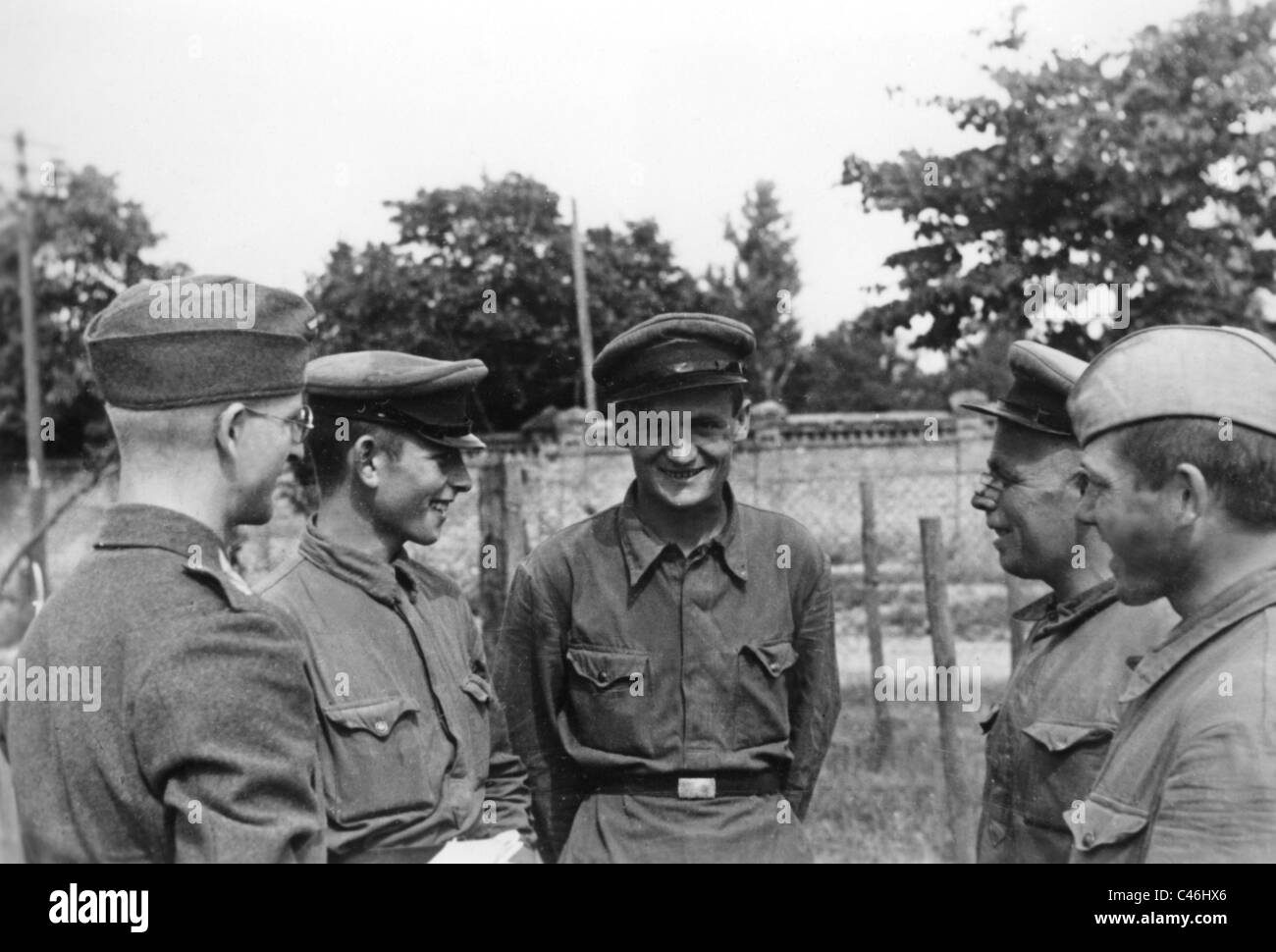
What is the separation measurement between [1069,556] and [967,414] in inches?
345

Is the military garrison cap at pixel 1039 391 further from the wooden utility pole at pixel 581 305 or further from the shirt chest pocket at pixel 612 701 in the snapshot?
the wooden utility pole at pixel 581 305

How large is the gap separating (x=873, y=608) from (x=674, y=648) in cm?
315

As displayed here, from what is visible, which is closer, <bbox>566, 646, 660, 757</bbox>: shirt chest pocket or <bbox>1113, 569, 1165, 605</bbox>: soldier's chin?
<bbox>1113, 569, 1165, 605</bbox>: soldier's chin

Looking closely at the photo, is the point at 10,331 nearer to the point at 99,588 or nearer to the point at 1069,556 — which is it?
the point at 99,588

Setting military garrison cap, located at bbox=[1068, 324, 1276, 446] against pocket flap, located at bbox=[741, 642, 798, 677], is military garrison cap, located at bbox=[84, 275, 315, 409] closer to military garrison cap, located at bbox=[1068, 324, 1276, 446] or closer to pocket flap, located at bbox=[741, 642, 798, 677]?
military garrison cap, located at bbox=[1068, 324, 1276, 446]

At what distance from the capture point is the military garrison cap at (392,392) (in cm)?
310

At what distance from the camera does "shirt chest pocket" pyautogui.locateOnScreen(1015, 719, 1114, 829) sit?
9.00 feet

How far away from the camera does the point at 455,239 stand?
8055 millimetres

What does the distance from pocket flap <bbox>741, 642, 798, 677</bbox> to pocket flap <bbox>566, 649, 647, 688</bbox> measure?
1.01 feet

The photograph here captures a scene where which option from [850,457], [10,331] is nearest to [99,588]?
[10,331]

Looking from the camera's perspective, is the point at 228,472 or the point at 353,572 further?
the point at 353,572

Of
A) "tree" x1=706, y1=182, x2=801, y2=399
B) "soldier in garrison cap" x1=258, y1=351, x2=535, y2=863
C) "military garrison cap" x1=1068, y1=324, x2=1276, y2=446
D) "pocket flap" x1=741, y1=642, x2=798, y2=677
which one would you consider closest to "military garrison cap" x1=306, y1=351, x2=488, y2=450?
"soldier in garrison cap" x1=258, y1=351, x2=535, y2=863
